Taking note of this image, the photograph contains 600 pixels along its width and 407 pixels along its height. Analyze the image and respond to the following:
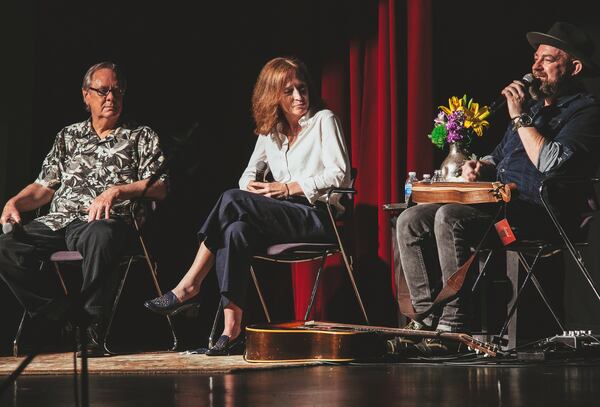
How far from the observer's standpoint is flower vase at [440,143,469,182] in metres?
3.80

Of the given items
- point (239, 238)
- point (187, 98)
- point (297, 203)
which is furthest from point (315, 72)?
point (239, 238)

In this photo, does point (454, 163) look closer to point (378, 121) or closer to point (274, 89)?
point (378, 121)

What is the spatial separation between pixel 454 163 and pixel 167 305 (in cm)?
132

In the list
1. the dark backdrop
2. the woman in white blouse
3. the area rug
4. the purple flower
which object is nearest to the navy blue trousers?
the woman in white blouse

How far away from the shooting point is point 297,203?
3.85 meters

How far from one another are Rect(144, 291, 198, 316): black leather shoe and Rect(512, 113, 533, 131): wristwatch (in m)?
1.50

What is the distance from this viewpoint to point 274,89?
4.05 m

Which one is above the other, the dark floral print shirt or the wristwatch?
the wristwatch

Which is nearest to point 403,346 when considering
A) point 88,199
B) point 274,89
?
point 274,89

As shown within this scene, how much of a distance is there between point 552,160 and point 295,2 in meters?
1.92

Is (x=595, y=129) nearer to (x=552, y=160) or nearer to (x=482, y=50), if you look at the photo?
(x=552, y=160)

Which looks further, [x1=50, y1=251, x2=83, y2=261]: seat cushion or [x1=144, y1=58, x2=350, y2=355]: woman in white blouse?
[x1=50, y1=251, x2=83, y2=261]: seat cushion

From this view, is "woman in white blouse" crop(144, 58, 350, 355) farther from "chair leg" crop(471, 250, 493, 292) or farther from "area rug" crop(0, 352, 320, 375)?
Answer: "chair leg" crop(471, 250, 493, 292)

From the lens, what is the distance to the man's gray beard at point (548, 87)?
3.62 m
